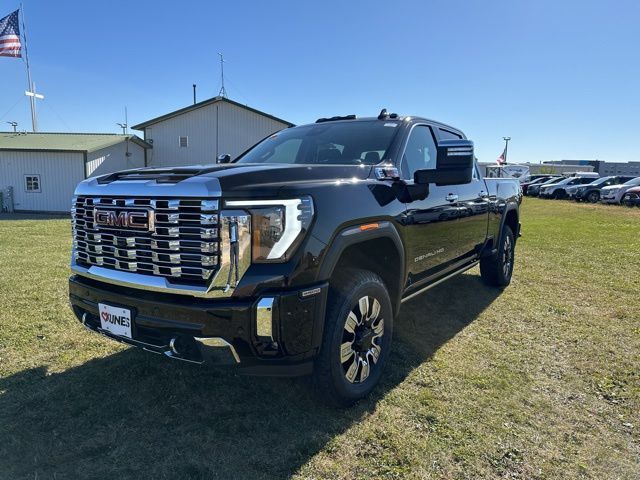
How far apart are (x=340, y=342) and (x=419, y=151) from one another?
6.59ft

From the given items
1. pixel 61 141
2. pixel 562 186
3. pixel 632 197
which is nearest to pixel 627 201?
pixel 632 197

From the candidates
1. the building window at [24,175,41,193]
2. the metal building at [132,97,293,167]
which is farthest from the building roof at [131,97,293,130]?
the building window at [24,175,41,193]

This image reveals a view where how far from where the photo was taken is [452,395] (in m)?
3.21

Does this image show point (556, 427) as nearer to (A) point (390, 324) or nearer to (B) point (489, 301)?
(A) point (390, 324)

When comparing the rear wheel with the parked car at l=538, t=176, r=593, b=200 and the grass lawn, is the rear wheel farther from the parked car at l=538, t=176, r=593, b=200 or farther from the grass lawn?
the grass lawn

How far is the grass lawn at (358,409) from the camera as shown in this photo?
245 cm

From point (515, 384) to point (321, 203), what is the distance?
2.11 meters

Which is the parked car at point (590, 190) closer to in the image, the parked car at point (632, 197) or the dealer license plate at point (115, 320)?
the parked car at point (632, 197)

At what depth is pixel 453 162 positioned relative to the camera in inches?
124

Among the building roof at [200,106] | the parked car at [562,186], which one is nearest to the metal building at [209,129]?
the building roof at [200,106]

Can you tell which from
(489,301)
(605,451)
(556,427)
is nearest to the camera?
(605,451)

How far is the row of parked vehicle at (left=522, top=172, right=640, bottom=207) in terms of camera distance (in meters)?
24.4

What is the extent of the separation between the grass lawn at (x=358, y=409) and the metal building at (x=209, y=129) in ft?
58.5

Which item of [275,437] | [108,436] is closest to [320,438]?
[275,437]
